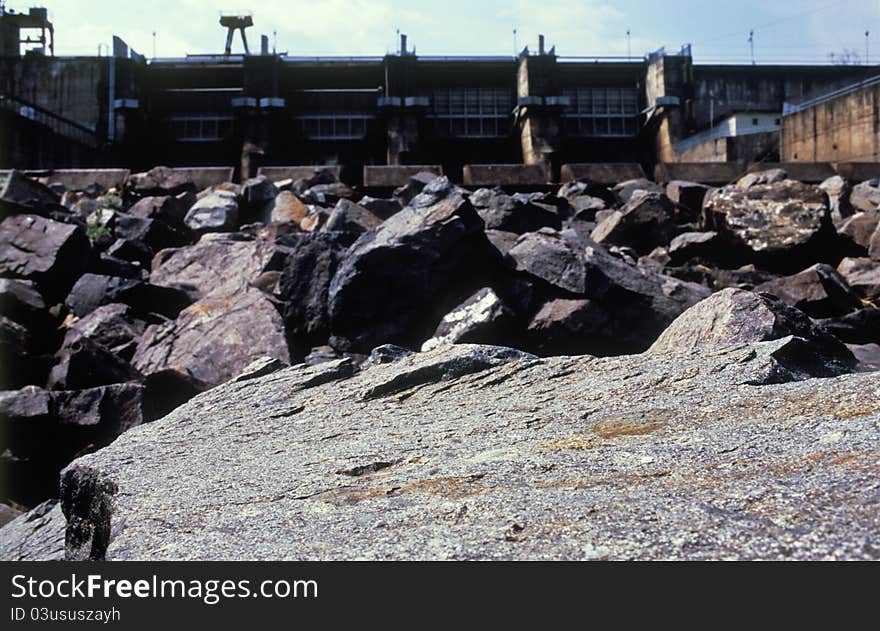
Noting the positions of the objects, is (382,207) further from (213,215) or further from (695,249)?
(695,249)

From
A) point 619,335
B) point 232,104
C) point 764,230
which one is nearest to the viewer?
point 619,335

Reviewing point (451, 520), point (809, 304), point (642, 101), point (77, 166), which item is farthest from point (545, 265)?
point (642, 101)

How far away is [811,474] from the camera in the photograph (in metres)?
2.01

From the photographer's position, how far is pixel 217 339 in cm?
574

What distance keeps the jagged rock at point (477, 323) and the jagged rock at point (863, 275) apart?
4156mm

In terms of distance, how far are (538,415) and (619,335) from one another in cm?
290

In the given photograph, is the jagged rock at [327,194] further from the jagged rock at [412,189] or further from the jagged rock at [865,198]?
the jagged rock at [865,198]

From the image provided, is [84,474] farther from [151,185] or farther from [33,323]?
[151,185]

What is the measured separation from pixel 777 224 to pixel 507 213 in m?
3.24

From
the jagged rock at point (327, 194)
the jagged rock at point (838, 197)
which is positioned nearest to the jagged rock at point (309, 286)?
the jagged rock at point (327, 194)

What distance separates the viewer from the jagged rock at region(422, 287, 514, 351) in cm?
542

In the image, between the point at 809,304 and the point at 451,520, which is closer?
the point at 451,520

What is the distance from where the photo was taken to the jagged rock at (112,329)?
643cm

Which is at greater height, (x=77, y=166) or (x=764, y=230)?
(x=77, y=166)
